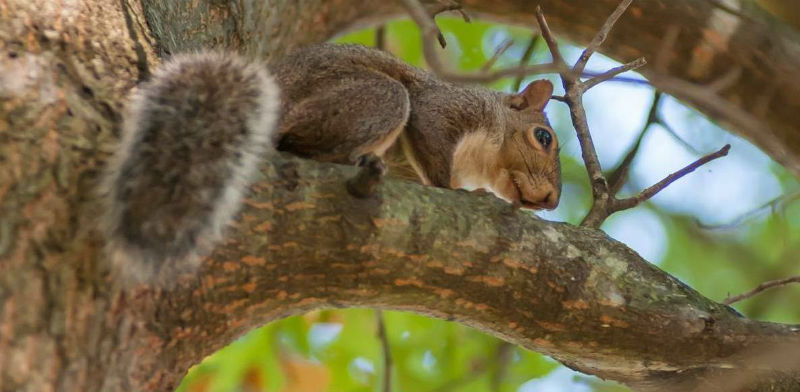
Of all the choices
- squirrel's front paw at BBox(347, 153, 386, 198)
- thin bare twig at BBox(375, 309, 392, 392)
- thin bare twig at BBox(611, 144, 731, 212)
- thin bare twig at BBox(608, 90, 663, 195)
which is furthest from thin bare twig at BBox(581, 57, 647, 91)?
thin bare twig at BBox(375, 309, 392, 392)

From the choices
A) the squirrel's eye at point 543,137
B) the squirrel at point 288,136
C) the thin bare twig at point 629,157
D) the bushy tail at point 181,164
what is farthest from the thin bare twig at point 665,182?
the bushy tail at point 181,164

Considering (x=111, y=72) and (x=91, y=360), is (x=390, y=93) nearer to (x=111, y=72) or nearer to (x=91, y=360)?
(x=111, y=72)

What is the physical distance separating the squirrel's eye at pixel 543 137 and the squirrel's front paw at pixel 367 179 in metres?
1.96

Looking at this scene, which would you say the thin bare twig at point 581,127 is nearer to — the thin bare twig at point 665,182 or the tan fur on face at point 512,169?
the thin bare twig at point 665,182

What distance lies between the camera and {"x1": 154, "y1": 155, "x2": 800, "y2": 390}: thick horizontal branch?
2096mm

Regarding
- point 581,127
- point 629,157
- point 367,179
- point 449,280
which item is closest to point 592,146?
point 581,127

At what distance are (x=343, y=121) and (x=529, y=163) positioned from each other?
1187mm

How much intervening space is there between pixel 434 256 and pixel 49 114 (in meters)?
0.99

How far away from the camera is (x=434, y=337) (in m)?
4.74

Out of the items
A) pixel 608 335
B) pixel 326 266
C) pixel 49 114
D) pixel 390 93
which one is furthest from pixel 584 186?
pixel 49 114

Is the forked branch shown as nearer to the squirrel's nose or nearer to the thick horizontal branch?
the thick horizontal branch

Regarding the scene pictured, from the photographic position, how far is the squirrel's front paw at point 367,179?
212 centimetres

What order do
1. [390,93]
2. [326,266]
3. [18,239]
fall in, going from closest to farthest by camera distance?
[18,239], [326,266], [390,93]

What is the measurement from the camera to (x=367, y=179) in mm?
2133
